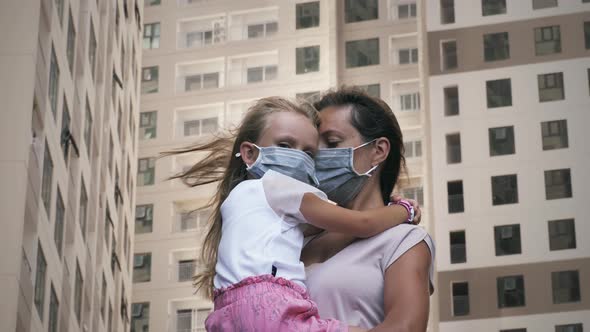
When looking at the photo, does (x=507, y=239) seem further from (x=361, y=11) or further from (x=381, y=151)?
(x=381, y=151)

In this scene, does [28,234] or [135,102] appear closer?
[28,234]

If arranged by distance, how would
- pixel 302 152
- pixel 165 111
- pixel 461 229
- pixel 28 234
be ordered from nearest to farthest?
1. pixel 302 152
2. pixel 28 234
3. pixel 461 229
4. pixel 165 111

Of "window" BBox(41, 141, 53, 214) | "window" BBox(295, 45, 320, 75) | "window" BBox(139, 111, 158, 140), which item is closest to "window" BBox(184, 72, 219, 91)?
"window" BBox(139, 111, 158, 140)

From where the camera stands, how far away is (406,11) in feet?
63.6

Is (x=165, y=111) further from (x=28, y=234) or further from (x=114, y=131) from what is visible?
(x=28, y=234)

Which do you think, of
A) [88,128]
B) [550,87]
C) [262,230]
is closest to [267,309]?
[262,230]

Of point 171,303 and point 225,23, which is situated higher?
point 225,23

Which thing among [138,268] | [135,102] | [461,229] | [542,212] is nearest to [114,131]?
[135,102]

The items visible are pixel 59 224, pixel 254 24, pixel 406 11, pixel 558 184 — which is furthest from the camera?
pixel 406 11

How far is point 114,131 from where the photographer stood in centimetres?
1745

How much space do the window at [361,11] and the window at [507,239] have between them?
5.44 meters

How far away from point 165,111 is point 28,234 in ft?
19.7

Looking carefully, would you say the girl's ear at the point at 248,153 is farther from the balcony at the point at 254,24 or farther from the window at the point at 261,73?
the window at the point at 261,73

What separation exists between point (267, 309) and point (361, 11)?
17085mm
